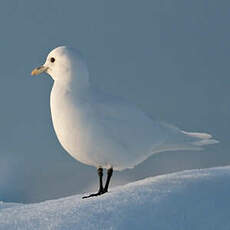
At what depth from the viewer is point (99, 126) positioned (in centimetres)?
649

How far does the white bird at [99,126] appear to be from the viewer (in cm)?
649

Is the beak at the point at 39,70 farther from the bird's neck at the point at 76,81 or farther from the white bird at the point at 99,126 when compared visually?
the bird's neck at the point at 76,81

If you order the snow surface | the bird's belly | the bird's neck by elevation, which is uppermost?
the bird's neck

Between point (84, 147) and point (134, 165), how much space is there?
0.66 m

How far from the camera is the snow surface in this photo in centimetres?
581

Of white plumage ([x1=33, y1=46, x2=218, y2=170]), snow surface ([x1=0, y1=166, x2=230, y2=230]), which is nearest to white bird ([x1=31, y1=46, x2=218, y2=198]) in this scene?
white plumage ([x1=33, y1=46, x2=218, y2=170])

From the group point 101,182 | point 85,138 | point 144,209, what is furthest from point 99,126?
point 144,209

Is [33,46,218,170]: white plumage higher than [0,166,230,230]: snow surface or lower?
higher

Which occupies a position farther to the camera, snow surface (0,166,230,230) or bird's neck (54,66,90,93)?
bird's neck (54,66,90,93)

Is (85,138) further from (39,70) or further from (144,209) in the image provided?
(39,70)

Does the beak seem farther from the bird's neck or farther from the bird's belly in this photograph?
the bird's belly

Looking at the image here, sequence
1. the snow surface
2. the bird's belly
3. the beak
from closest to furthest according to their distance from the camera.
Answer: the snow surface, the bird's belly, the beak

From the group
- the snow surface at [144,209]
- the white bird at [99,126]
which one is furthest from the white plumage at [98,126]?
the snow surface at [144,209]

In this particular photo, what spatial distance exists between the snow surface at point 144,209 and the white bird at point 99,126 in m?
0.36
